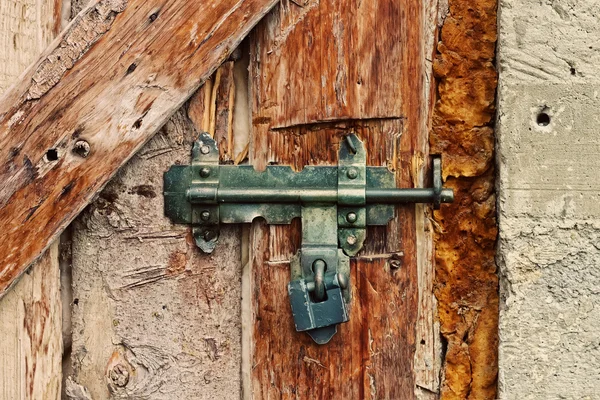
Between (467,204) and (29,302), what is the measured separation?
3.17 ft

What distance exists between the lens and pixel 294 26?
1247 millimetres

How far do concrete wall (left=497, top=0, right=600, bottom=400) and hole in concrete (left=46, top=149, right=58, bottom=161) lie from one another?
91 centimetres

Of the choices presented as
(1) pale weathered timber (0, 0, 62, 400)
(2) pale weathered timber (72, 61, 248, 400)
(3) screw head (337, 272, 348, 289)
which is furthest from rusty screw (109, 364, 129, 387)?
(3) screw head (337, 272, 348, 289)

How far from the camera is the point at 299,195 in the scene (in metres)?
1.24

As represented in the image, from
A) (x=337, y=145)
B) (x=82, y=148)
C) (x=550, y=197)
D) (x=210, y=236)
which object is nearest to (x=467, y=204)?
(x=550, y=197)

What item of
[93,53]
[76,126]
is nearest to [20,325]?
[76,126]

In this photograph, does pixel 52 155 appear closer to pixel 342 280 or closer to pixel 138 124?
pixel 138 124

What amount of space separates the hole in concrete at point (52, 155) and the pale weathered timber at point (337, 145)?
1.34 feet

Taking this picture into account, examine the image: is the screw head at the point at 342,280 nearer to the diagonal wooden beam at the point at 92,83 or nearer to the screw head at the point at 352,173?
the screw head at the point at 352,173

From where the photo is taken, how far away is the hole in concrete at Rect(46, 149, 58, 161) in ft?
3.98

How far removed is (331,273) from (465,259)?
292 mm

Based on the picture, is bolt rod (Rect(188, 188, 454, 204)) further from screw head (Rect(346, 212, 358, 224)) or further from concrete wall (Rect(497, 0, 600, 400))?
concrete wall (Rect(497, 0, 600, 400))

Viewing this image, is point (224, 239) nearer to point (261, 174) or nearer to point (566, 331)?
point (261, 174)

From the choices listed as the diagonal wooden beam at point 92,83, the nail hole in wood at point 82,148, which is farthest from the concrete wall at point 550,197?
the nail hole in wood at point 82,148
